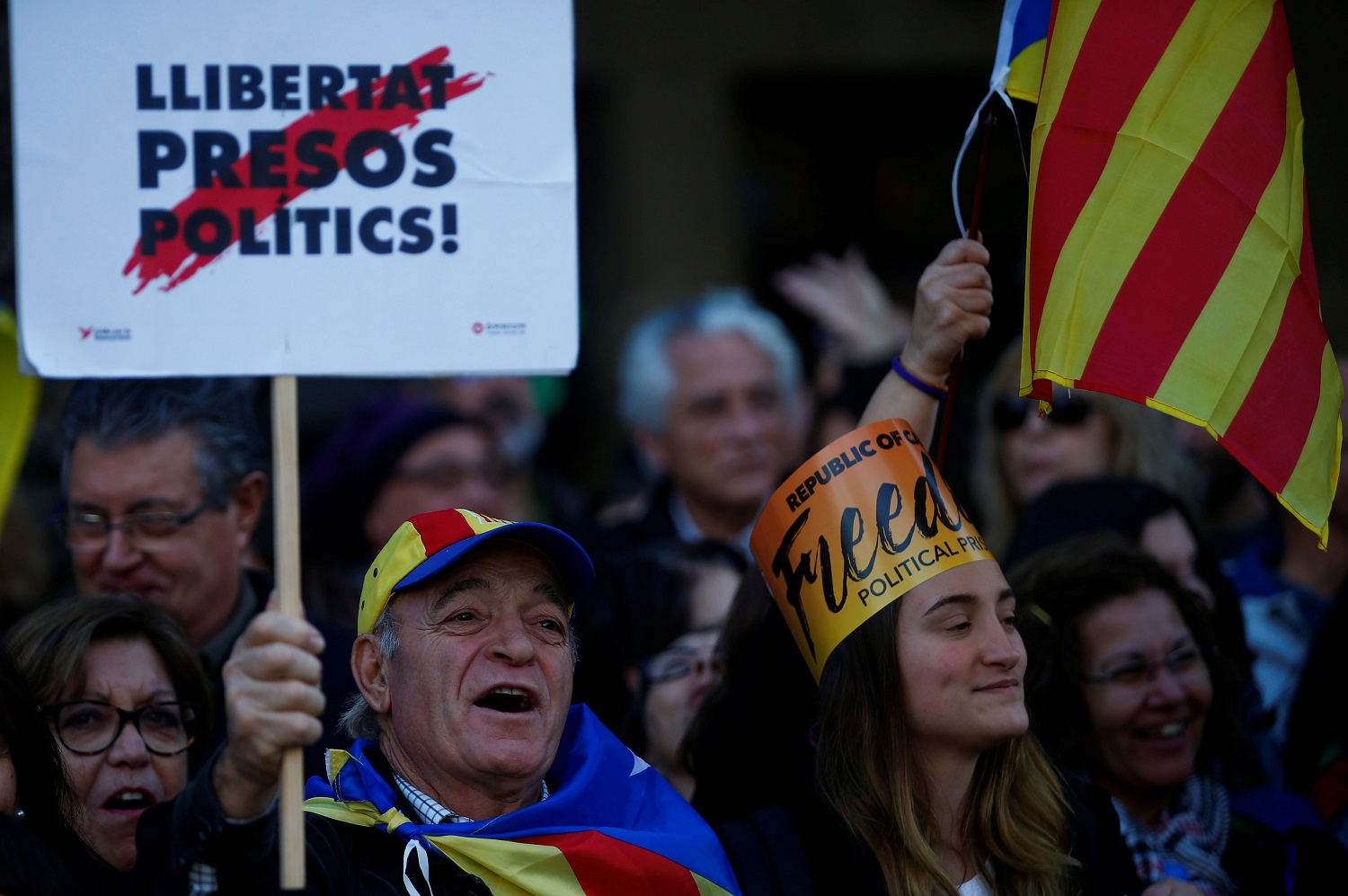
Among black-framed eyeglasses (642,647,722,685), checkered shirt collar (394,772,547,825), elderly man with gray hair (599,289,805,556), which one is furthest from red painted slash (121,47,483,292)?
elderly man with gray hair (599,289,805,556)

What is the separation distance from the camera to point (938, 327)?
11.2 ft

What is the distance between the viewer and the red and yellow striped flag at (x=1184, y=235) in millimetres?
3160

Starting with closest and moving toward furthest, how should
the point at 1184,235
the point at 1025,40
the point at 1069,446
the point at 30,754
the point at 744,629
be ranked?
the point at 30,754
the point at 1184,235
the point at 1025,40
the point at 744,629
the point at 1069,446

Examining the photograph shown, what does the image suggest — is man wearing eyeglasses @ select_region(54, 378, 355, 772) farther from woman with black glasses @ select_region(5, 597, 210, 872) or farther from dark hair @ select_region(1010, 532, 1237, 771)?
dark hair @ select_region(1010, 532, 1237, 771)

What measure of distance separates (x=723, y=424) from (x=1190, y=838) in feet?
7.96

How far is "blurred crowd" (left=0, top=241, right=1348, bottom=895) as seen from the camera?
10.3 feet

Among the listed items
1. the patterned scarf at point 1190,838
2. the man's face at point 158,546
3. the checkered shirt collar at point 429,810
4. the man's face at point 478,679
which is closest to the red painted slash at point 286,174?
the man's face at point 478,679

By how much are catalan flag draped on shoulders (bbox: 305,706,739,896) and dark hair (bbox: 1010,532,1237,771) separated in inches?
39.6

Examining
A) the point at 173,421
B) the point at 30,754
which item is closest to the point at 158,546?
the point at 173,421

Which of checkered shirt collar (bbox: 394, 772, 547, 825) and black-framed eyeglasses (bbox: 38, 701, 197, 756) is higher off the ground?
black-framed eyeglasses (bbox: 38, 701, 197, 756)

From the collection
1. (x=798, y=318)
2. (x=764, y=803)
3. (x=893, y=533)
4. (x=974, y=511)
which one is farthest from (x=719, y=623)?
(x=798, y=318)

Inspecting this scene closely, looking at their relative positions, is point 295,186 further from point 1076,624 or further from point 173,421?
point 1076,624

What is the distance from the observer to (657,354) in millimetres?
5930

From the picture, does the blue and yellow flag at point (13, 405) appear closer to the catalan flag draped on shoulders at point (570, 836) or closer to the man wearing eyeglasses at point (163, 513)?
the man wearing eyeglasses at point (163, 513)
